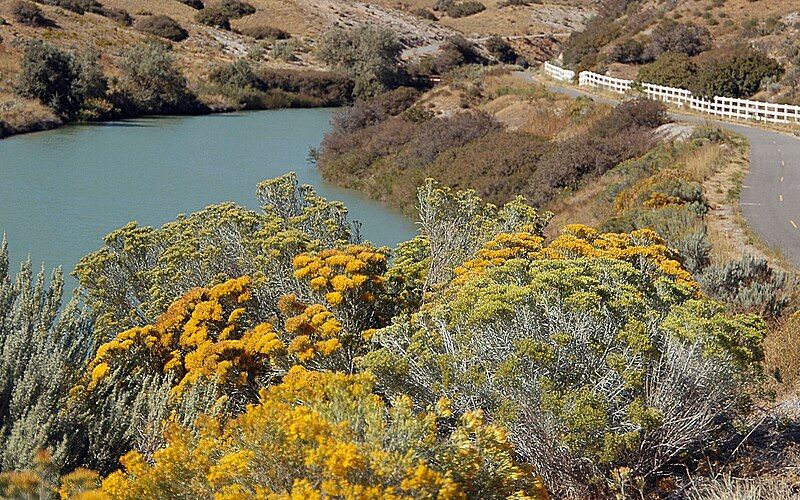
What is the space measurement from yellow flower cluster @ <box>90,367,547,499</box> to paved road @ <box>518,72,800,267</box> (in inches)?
426

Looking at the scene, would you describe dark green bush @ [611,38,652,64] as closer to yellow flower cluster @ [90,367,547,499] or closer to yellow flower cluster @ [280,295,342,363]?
yellow flower cluster @ [280,295,342,363]

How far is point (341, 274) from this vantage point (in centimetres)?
772

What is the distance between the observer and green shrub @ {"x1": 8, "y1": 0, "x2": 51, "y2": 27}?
58.0m

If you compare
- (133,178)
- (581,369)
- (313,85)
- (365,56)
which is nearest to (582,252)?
(581,369)

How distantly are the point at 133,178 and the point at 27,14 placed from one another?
38500 mm

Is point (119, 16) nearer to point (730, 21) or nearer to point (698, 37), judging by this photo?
point (698, 37)

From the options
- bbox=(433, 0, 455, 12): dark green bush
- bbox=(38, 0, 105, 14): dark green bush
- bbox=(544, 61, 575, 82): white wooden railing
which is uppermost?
bbox=(544, 61, 575, 82): white wooden railing

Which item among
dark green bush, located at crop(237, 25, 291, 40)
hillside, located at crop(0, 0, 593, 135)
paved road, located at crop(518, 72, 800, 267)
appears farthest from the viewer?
dark green bush, located at crop(237, 25, 291, 40)

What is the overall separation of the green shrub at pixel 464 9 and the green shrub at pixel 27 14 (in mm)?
53318

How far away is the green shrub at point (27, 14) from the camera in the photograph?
5800 centimetres

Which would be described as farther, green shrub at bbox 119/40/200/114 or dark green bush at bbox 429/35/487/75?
dark green bush at bbox 429/35/487/75

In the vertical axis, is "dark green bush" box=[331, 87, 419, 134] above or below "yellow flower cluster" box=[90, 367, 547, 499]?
below

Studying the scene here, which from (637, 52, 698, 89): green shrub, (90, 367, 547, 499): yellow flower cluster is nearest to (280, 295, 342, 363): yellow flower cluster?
(90, 367, 547, 499): yellow flower cluster

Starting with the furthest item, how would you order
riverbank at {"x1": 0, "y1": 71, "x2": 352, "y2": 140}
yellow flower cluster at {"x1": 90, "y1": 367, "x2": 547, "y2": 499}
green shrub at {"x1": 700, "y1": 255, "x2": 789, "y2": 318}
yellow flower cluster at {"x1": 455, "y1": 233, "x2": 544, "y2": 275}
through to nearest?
riverbank at {"x1": 0, "y1": 71, "x2": 352, "y2": 140}
green shrub at {"x1": 700, "y1": 255, "x2": 789, "y2": 318}
yellow flower cluster at {"x1": 455, "y1": 233, "x2": 544, "y2": 275}
yellow flower cluster at {"x1": 90, "y1": 367, "x2": 547, "y2": 499}
